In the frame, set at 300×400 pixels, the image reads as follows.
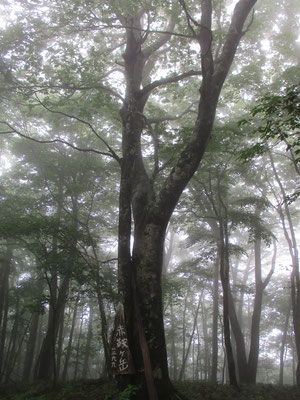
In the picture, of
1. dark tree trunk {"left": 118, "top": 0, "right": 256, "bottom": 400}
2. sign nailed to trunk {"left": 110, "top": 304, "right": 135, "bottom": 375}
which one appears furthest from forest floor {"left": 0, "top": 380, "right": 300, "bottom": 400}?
dark tree trunk {"left": 118, "top": 0, "right": 256, "bottom": 400}

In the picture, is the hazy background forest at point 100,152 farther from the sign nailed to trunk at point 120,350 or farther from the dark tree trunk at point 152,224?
the sign nailed to trunk at point 120,350

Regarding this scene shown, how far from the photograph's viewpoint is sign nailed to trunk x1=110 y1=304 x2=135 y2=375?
4.47 metres

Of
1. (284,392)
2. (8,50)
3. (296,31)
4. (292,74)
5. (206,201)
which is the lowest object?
(284,392)

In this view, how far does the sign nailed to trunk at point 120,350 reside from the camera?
4473 mm

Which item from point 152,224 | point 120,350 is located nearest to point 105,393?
point 120,350

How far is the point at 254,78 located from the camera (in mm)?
11078

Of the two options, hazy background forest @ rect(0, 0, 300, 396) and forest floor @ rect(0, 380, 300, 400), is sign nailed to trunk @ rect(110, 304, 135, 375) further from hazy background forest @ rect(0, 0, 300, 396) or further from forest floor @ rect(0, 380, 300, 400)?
hazy background forest @ rect(0, 0, 300, 396)

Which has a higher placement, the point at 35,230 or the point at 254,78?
the point at 254,78

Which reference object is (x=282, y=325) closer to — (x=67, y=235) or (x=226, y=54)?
(x=67, y=235)

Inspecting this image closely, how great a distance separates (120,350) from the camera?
4.56 m

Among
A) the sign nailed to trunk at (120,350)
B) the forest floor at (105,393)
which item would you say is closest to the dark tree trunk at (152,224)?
the sign nailed to trunk at (120,350)

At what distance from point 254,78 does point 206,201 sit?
526cm

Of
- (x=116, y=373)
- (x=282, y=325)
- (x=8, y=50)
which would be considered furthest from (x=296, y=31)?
(x=282, y=325)

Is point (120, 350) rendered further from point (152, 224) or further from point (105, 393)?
point (152, 224)
